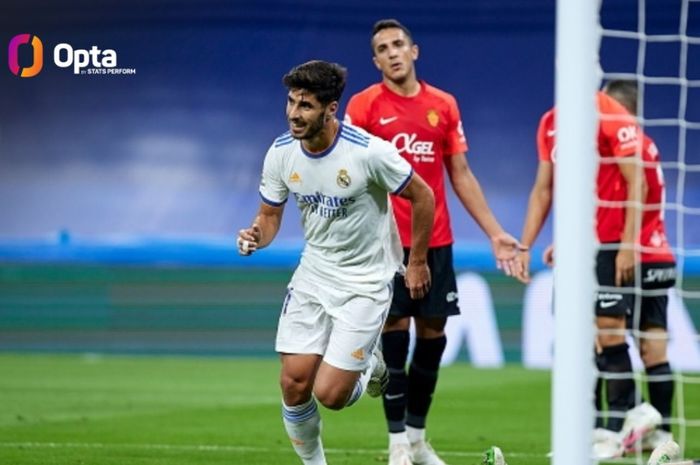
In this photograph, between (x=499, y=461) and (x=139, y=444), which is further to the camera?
(x=139, y=444)

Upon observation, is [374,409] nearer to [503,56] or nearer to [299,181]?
[299,181]

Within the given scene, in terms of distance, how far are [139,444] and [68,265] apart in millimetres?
7925

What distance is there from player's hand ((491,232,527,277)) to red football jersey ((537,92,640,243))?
0.57 meters

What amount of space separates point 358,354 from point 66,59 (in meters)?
11.6

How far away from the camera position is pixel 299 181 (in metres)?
6.65

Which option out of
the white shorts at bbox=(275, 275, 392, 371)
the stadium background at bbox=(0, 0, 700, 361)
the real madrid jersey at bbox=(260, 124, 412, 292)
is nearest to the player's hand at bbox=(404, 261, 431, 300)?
the real madrid jersey at bbox=(260, 124, 412, 292)

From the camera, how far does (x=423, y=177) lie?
8.00 meters

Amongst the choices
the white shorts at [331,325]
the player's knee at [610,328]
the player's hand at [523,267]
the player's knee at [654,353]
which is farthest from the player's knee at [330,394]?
the player's knee at [654,353]

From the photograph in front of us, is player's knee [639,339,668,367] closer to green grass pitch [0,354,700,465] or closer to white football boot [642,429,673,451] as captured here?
white football boot [642,429,673,451]

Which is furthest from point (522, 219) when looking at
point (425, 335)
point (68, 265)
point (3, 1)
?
point (425, 335)

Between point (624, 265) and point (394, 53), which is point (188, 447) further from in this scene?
point (624, 265)

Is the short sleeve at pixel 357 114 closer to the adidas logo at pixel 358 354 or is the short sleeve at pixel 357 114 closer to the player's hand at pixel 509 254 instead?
the player's hand at pixel 509 254

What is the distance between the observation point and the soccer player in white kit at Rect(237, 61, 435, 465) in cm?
655

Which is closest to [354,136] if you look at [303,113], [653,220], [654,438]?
[303,113]
